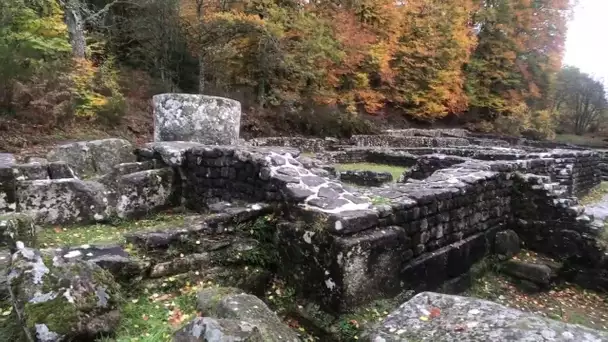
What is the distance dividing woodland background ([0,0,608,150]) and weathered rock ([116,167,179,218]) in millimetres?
7370

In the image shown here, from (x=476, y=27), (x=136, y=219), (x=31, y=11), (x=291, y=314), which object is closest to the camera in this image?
(x=291, y=314)

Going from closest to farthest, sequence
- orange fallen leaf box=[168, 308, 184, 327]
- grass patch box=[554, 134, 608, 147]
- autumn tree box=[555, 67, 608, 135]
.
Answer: orange fallen leaf box=[168, 308, 184, 327] < grass patch box=[554, 134, 608, 147] < autumn tree box=[555, 67, 608, 135]

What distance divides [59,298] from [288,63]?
59.9ft

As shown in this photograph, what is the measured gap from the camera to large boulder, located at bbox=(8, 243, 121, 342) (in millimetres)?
2389

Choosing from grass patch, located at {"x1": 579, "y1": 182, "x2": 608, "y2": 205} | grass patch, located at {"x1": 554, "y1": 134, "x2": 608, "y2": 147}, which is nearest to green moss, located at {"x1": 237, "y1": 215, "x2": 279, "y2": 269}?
grass patch, located at {"x1": 579, "y1": 182, "x2": 608, "y2": 205}

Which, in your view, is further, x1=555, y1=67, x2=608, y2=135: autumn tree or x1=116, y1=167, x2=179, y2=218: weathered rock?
x1=555, y1=67, x2=608, y2=135: autumn tree

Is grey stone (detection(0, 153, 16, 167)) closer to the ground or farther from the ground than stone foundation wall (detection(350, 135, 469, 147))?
farther from the ground

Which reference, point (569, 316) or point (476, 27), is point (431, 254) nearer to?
point (569, 316)

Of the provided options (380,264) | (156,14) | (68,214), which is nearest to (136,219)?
(68,214)

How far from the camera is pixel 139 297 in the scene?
10.9 ft

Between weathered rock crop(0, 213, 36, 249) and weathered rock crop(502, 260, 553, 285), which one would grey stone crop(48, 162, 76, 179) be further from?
weathered rock crop(502, 260, 553, 285)

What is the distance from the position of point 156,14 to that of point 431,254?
17667 mm

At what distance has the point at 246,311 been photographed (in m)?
2.75

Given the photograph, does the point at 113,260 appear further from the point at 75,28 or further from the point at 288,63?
Result: the point at 288,63
